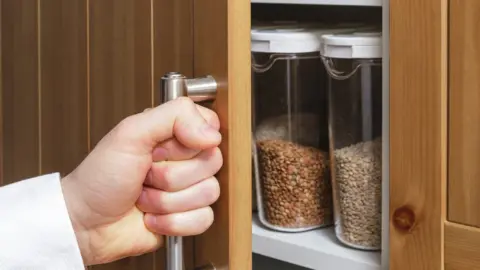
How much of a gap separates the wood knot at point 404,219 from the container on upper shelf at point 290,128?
19 centimetres

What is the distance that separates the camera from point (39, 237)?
2.87 ft

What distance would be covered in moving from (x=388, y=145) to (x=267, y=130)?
0.26m

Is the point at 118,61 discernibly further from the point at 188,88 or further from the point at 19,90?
the point at 19,90

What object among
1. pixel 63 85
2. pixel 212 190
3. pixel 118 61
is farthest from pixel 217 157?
pixel 63 85

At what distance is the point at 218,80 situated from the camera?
83cm

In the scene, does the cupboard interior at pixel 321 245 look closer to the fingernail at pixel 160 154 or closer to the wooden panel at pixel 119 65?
the wooden panel at pixel 119 65

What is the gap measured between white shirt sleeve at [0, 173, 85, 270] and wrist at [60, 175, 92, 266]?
0.02m

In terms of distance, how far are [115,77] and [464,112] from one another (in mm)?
434

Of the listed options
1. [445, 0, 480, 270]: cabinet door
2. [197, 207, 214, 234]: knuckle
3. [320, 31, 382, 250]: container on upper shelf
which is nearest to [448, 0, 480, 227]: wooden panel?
[445, 0, 480, 270]: cabinet door

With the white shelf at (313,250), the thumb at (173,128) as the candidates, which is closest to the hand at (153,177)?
the thumb at (173,128)

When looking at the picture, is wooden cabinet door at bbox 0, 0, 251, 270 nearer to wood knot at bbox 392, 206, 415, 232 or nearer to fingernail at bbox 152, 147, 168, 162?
fingernail at bbox 152, 147, 168, 162

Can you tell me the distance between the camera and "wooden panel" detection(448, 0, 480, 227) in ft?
2.76

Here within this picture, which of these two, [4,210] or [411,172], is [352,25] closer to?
[411,172]

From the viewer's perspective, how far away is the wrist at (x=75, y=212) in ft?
2.95
